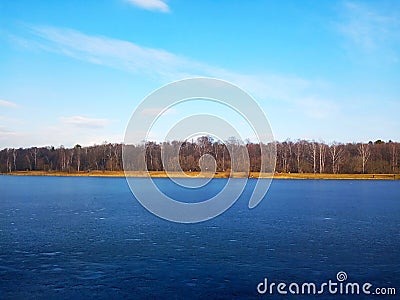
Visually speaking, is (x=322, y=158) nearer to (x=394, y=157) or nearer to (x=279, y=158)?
(x=279, y=158)

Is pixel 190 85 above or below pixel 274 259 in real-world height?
above

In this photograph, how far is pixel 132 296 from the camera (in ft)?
35.6

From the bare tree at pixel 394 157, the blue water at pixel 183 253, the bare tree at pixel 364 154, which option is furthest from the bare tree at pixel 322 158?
the blue water at pixel 183 253

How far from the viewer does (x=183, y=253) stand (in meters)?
15.0

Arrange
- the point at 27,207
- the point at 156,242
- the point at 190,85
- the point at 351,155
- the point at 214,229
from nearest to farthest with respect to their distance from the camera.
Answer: the point at 190,85 → the point at 156,242 → the point at 214,229 → the point at 27,207 → the point at 351,155

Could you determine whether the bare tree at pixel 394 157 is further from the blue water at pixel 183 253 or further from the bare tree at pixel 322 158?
the blue water at pixel 183 253

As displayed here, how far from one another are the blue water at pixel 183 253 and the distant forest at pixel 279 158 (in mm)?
37926

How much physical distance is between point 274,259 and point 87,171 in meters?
76.6

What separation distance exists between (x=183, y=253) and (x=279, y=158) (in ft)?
216

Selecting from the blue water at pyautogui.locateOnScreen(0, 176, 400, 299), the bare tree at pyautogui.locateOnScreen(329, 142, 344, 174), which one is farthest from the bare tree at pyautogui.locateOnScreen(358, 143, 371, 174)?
the blue water at pyautogui.locateOnScreen(0, 176, 400, 299)

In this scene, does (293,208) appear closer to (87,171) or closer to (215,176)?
(215,176)

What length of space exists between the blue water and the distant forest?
124 ft

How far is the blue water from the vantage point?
11586 mm

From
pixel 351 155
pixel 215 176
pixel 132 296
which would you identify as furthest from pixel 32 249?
pixel 351 155
